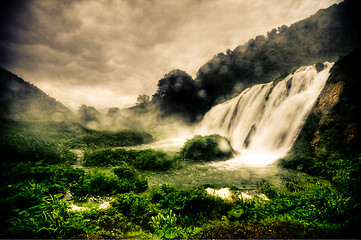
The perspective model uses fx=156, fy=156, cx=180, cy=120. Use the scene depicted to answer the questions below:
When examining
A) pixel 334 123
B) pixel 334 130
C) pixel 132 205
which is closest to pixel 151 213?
pixel 132 205

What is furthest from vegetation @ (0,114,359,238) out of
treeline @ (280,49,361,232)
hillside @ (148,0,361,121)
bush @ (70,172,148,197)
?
hillside @ (148,0,361,121)

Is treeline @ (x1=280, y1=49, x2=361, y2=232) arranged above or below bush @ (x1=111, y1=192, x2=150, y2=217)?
above

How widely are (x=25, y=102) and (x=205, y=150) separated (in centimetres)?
3806

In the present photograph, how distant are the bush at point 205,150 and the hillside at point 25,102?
25.7 meters

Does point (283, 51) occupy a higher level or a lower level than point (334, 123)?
higher

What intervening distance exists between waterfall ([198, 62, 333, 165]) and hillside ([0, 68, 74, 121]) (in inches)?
1206

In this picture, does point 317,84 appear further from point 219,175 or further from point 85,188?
point 85,188

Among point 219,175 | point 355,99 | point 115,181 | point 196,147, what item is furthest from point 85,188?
point 355,99

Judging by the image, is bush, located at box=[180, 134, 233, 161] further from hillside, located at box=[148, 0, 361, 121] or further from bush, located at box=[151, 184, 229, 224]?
hillside, located at box=[148, 0, 361, 121]

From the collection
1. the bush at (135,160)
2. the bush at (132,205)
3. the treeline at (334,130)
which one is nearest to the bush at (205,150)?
the bush at (135,160)

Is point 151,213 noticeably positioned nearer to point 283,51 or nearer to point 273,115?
point 273,115

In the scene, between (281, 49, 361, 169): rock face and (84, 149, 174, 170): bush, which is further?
(84, 149, 174, 170): bush

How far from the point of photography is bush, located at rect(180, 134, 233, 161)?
1185cm

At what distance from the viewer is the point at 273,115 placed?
13.9 meters
